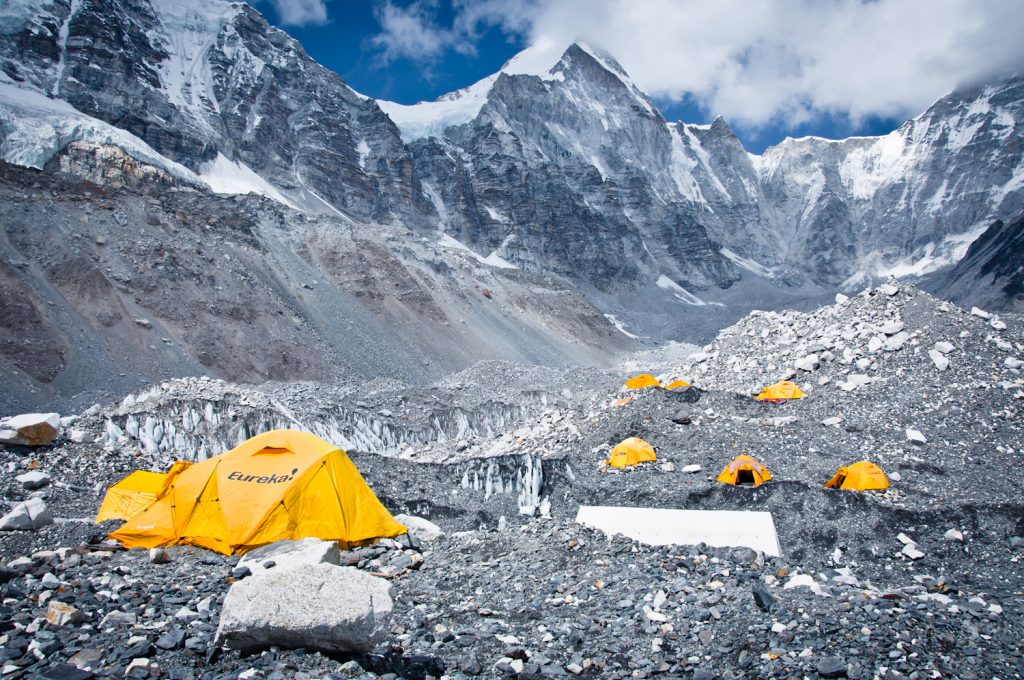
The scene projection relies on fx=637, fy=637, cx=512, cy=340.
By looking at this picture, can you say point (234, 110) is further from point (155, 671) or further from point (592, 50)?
point (592, 50)

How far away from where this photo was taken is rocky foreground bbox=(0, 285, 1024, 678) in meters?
6.20

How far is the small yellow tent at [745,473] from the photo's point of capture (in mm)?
14242

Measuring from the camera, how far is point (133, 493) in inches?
465

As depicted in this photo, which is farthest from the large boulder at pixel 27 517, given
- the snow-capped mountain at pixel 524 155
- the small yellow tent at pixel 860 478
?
the snow-capped mountain at pixel 524 155

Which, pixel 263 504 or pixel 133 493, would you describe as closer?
pixel 263 504

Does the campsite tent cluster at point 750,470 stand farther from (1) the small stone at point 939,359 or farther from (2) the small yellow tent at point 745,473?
(1) the small stone at point 939,359

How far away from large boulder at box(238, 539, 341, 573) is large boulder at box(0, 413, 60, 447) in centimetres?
837

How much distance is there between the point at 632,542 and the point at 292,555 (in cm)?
525

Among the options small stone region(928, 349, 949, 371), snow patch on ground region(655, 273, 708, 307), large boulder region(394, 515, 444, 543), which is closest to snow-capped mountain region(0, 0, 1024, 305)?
snow patch on ground region(655, 273, 708, 307)

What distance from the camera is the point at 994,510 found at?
12203 millimetres

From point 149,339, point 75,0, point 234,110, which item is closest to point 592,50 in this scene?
point 234,110

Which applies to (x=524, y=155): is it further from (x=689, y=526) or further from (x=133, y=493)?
(x=689, y=526)

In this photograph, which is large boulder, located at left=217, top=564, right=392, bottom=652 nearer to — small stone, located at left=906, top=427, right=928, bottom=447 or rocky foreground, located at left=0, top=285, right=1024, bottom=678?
rocky foreground, located at left=0, top=285, right=1024, bottom=678

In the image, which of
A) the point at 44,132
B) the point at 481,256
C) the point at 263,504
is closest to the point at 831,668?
the point at 263,504
